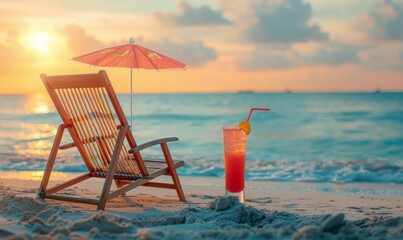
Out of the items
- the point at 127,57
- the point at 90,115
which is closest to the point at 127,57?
the point at 127,57

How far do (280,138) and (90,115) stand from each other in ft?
43.0

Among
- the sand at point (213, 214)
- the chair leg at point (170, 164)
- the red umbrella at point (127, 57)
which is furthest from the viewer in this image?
the red umbrella at point (127, 57)

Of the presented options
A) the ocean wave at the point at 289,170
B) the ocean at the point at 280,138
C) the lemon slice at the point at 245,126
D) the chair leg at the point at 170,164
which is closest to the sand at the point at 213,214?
the chair leg at the point at 170,164

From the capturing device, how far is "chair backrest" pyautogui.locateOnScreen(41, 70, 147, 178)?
4.14 metres

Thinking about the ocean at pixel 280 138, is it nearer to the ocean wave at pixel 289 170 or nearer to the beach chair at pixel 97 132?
the ocean wave at pixel 289 170

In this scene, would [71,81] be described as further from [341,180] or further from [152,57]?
[341,180]

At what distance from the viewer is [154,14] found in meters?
24.2

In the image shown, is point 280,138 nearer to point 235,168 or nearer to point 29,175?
point 29,175

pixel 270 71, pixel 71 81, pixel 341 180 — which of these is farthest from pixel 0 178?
pixel 270 71

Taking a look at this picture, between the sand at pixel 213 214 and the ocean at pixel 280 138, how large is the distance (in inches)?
59.8

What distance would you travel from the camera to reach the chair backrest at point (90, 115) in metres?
4.14

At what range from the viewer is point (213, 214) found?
3.75 m

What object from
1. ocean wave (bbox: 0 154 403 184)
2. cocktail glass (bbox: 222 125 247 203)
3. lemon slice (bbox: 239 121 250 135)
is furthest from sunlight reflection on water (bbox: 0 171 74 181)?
lemon slice (bbox: 239 121 250 135)

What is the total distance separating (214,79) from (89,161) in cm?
1909
